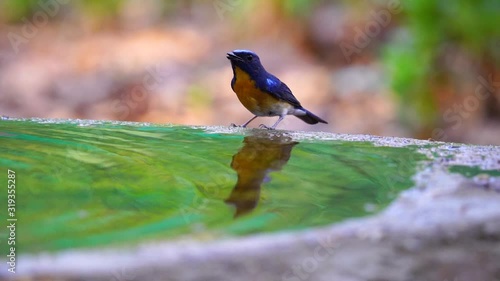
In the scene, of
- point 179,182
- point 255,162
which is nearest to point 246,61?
point 255,162

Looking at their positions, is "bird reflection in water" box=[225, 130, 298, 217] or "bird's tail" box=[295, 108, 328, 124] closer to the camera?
"bird reflection in water" box=[225, 130, 298, 217]

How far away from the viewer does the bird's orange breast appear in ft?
12.8

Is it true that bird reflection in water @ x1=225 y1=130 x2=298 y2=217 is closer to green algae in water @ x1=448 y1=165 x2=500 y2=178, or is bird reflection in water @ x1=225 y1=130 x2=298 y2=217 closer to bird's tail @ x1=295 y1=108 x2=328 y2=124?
green algae in water @ x1=448 y1=165 x2=500 y2=178

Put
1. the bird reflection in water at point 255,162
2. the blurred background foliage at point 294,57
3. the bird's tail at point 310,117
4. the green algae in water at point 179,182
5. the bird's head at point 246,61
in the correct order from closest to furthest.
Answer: the green algae in water at point 179,182 < the bird reflection in water at point 255,162 < the bird's head at point 246,61 < the bird's tail at point 310,117 < the blurred background foliage at point 294,57

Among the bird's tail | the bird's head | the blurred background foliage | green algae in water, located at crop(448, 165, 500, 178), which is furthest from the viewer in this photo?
the blurred background foliage

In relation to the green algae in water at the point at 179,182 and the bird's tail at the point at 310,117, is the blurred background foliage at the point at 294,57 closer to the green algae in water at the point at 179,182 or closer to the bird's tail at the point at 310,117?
the bird's tail at the point at 310,117

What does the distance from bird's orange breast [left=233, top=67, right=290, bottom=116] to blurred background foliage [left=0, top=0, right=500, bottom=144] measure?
100 inches

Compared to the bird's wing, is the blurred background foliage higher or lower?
higher

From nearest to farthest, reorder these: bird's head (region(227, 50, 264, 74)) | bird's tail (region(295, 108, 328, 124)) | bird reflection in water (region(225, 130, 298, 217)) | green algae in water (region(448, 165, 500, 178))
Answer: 1. bird reflection in water (region(225, 130, 298, 217))
2. green algae in water (region(448, 165, 500, 178))
3. bird's head (region(227, 50, 264, 74))
4. bird's tail (region(295, 108, 328, 124))

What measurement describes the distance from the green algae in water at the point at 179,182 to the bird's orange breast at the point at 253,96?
0.56m

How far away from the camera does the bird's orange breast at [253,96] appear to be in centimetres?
390

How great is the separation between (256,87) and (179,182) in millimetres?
1650

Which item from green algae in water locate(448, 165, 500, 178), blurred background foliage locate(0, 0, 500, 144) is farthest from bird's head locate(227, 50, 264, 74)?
blurred background foliage locate(0, 0, 500, 144)

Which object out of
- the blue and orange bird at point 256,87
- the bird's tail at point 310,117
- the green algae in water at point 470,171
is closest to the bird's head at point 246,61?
the blue and orange bird at point 256,87
